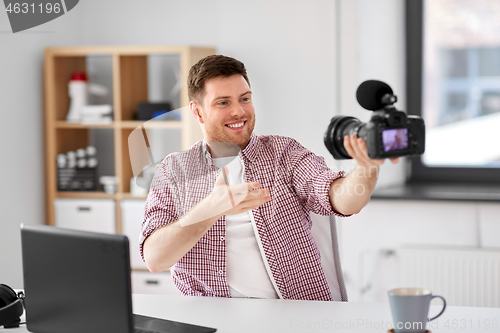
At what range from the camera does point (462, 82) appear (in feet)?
9.07

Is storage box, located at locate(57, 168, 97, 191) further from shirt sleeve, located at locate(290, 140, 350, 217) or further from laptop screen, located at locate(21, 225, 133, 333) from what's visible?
laptop screen, located at locate(21, 225, 133, 333)

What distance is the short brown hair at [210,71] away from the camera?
1.20 m

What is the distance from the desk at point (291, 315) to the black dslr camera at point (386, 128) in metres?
0.35

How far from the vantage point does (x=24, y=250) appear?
1060 mm

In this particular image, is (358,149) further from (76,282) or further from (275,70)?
(275,70)

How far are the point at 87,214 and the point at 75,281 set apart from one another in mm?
1917

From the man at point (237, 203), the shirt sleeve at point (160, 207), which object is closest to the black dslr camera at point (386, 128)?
the man at point (237, 203)

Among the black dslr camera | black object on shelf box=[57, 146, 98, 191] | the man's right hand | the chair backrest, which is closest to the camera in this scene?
the black dslr camera

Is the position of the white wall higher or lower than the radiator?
higher

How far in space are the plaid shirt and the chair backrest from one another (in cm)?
2

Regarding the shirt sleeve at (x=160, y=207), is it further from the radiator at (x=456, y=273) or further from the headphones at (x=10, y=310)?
the radiator at (x=456, y=273)

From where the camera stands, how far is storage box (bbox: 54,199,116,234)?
9.21 feet

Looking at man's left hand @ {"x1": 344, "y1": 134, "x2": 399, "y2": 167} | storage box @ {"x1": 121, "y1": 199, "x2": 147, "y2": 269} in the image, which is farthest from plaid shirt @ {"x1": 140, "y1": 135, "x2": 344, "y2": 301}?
storage box @ {"x1": 121, "y1": 199, "x2": 147, "y2": 269}

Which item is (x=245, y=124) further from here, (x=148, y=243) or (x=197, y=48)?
(x=197, y=48)
